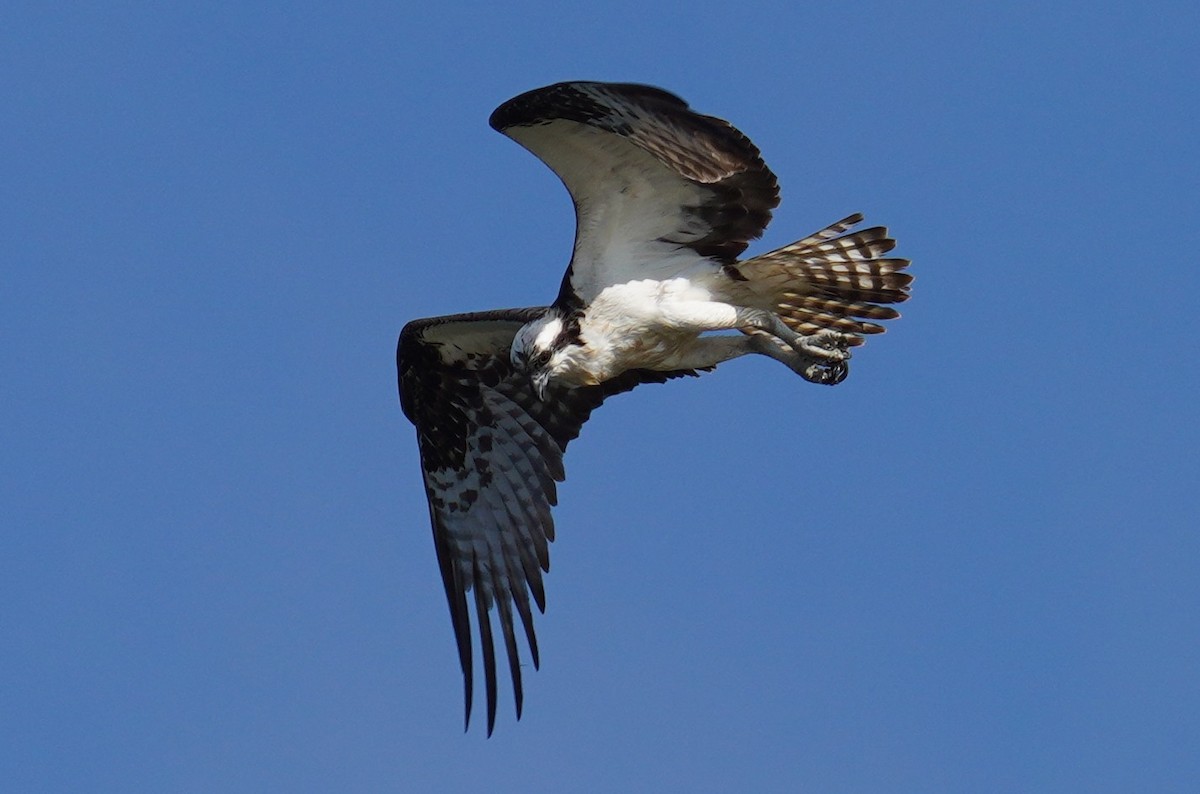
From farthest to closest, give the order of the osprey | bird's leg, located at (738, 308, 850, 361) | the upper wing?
bird's leg, located at (738, 308, 850, 361) < the osprey < the upper wing

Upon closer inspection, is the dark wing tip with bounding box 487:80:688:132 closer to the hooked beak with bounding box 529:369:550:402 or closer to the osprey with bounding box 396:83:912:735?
the osprey with bounding box 396:83:912:735

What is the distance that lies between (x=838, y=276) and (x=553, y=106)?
223 cm

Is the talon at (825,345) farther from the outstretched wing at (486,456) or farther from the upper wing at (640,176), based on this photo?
the outstretched wing at (486,456)

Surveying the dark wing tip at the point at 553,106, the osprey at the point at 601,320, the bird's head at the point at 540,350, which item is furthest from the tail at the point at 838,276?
the dark wing tip at the point at 553,106

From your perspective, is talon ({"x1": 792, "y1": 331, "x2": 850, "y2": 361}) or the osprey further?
talon ({"x1": 792, "y1": 331, "x2": 850, "y2": 361})

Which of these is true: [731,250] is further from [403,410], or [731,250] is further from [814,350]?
[403,410]

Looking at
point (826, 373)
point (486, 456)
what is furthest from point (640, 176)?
point (486, 456)

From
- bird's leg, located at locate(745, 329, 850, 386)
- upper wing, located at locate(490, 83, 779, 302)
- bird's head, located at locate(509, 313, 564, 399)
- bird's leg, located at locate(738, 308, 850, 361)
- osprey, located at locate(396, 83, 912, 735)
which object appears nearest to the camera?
upper wing, located at locate(490, 83, 779, 302)

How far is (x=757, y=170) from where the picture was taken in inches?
391

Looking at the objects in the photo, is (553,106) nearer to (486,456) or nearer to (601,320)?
(601,320)

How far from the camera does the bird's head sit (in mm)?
10602

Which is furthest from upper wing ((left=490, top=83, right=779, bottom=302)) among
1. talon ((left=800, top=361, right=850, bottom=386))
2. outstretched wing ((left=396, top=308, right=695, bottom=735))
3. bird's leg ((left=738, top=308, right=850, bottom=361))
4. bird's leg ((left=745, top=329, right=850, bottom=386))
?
outstretched wing ((left=396, top=308, right=695, bottom=735))

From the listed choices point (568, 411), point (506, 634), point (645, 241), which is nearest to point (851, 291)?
point (645, 241)

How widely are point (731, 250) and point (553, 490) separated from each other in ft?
7.10
